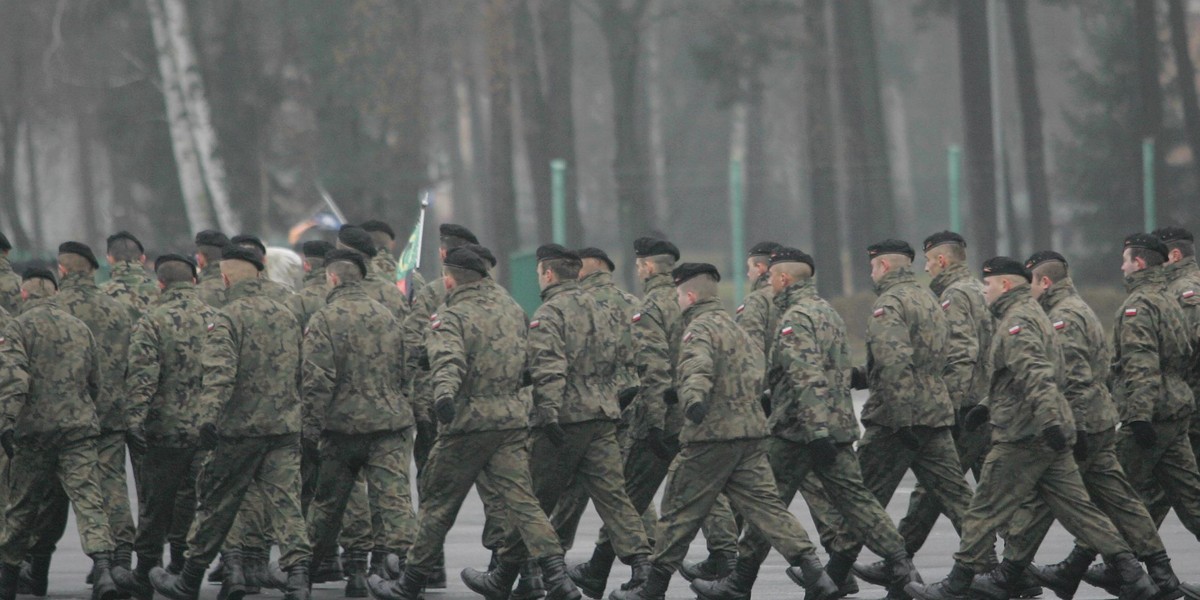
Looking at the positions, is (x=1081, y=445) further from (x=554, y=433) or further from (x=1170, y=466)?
(x=554, y=433)

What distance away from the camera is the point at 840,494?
11406 mm

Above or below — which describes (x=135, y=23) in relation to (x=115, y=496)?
above

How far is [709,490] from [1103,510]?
2130 mm

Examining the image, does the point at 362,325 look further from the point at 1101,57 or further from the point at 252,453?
the point at 1101,57

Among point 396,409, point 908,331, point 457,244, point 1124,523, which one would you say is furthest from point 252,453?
point 1124,523

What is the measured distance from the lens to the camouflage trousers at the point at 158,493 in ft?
39.5

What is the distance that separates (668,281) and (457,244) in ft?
5.31

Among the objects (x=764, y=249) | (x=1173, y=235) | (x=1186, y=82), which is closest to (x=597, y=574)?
(x=764, y=249)

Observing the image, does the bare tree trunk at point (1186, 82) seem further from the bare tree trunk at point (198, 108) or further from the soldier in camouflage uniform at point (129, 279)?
the soldier in camouflage uniform at point (129, 279)

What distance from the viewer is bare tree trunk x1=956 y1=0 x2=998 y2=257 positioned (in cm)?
2708

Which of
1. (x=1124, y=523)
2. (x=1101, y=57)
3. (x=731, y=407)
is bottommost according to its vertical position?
(x=1124, y=523)

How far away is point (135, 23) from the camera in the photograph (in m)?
38.8

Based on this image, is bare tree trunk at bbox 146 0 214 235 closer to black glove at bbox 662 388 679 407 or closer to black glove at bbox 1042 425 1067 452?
black glove at bbox 662 388 679 407

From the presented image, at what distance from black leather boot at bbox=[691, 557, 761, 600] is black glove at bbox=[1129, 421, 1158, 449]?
2.20 m
